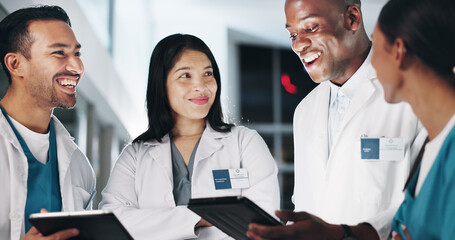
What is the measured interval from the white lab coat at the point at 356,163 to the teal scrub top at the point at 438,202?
0.75 meters

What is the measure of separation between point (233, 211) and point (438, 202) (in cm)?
59

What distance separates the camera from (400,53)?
151 cm

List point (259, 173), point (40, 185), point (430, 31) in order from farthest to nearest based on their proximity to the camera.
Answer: point (259, 173)
point (40, 185)
point (430, 31)

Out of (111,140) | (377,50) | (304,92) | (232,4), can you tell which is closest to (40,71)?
(377,50)

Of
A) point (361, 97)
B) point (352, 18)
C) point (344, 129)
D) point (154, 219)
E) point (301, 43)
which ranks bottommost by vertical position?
point (154, 219)

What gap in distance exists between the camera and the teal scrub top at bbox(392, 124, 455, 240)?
137 centimetres

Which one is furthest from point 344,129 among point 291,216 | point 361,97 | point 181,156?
point 291,216

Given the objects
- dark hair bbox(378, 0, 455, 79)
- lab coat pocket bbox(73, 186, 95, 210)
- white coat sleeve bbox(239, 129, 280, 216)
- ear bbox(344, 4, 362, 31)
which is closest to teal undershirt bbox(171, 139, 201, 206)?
white coat sleeve bbox(239, 129, 280, 216)

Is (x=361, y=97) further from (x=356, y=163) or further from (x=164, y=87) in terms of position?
(x=164, y=87)

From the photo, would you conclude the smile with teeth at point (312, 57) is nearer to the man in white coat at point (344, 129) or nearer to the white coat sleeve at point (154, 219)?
the man in white coat at point (344, 129)

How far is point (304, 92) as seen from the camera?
11195mm

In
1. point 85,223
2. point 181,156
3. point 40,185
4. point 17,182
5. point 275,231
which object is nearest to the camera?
point 275,231

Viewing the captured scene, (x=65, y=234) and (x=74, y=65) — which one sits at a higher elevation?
(x=74, y=65)

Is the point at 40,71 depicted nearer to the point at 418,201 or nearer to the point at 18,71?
the point at 18,71
